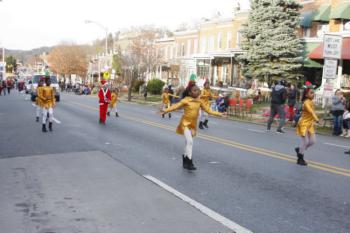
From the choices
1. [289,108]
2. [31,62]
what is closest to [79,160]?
[289,108]

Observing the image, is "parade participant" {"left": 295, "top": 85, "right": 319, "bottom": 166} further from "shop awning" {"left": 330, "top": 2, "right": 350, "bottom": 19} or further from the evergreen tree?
the evergreen tree

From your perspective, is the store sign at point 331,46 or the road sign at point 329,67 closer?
the store sign at point 331,46

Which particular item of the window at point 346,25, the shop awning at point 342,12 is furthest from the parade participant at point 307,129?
the window at point 346,25

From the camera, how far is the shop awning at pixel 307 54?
1262 inches

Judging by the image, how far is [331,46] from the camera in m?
18.9

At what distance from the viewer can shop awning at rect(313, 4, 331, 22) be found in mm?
31281

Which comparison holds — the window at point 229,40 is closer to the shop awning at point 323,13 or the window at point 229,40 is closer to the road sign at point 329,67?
the shop awning at point 323,13

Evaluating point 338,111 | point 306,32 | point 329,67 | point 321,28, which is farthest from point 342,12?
point 338,111

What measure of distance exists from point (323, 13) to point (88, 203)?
1145 inches

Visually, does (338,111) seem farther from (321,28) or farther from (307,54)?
(321,28)

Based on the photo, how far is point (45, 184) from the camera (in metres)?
7.28

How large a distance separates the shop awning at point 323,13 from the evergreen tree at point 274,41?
5.37 ft

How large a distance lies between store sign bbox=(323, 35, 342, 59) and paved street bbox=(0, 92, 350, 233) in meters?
6.14

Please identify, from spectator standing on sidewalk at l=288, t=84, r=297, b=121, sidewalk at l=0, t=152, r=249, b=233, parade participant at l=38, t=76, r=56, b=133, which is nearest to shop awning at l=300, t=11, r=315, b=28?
spectator standing on sidewalk at l=288, t=84, r=297, b=121
